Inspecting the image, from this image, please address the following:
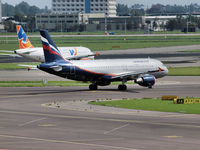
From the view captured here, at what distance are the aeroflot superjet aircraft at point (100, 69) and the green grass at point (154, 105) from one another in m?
11.6

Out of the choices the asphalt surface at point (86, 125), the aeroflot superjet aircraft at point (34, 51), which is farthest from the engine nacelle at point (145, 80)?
the aeroflot superjet aircraft at point (34, 51)

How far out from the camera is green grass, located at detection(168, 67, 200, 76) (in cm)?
9121

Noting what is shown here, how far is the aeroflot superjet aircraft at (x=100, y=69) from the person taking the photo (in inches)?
2547

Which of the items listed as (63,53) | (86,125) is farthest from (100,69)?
(63,53)

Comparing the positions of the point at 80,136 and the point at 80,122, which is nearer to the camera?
the point at 80,136

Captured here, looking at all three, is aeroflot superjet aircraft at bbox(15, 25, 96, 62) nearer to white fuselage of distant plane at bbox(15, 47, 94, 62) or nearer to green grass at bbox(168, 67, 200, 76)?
white fuselage of distant plane at bbox(15, 47, 94, 62)

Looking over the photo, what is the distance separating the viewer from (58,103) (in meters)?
55.7

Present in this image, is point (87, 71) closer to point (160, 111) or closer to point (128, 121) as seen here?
point (160, 111)

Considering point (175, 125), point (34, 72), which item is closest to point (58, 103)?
point (175, 125)

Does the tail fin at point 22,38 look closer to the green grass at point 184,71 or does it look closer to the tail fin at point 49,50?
the green grass at point 184,71

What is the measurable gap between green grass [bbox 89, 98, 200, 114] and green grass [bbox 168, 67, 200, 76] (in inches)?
1380

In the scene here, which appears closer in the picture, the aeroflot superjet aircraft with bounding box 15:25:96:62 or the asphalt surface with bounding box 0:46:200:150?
the asphalt surface with bounding box 0:46:200:150

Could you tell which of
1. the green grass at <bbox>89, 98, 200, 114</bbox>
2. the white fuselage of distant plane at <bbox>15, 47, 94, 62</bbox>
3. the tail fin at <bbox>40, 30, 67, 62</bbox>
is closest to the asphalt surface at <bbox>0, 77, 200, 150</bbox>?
the green grass at <bbox>89, 98, 200, 114</bbox>

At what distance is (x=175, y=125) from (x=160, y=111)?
7.96 metres
